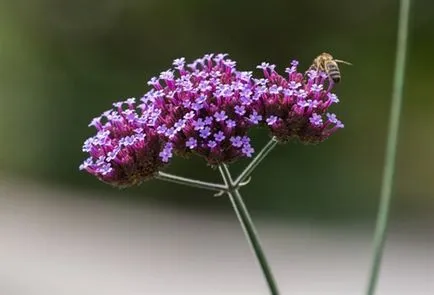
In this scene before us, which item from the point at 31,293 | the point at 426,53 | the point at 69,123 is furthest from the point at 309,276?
the point at 69,123

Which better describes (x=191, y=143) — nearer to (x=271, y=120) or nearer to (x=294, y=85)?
(x=271, y=120)

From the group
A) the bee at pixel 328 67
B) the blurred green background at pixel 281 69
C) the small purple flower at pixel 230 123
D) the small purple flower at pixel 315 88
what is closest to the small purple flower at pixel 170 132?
the small purple flower at pixel 230 123

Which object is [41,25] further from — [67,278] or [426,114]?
[426,114]

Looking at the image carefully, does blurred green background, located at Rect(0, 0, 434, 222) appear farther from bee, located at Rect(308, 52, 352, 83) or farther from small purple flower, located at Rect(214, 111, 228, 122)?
small purple flower, located at Rect(214, 111, 228, 122)

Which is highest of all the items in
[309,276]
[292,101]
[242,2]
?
[242,2]

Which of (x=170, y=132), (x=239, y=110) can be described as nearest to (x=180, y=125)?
(x=170, y=132)

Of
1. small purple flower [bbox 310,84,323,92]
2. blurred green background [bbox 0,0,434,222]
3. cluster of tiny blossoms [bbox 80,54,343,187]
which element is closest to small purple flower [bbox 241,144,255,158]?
cluster of tiny blossoms [bbox 80,54,343,187]
